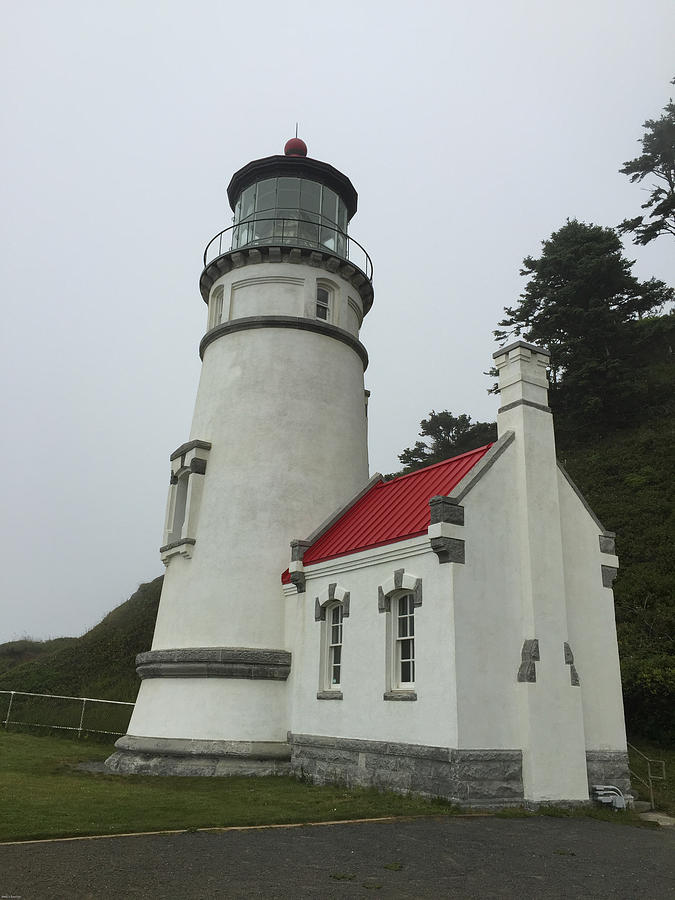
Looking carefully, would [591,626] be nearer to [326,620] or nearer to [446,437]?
[326,620]

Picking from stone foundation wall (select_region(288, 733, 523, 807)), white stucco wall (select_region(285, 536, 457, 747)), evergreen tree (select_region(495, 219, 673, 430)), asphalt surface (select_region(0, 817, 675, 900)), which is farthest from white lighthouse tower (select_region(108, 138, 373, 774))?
evergreen tree (select_region(495, 219, 673, 430))

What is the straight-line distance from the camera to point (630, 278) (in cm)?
3772

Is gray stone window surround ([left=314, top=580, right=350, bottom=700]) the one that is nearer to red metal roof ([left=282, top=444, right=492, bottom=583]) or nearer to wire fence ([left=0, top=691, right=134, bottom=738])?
red metal roof ([left=282, top=444, right=492, bottom=583])

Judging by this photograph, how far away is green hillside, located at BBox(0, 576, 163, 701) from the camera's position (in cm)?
2870

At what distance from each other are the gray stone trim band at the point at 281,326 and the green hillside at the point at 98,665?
16.1 meters

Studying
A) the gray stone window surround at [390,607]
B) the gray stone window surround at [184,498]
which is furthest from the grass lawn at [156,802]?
the gray stone window surround at [184,498]

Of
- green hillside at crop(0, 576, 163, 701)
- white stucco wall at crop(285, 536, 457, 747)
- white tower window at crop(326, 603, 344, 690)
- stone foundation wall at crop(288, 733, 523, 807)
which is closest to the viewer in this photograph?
stone foundation wall at crop(288, 733, 523, 807)

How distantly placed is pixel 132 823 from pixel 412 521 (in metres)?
6.62

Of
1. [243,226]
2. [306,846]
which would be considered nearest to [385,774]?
[306,846]

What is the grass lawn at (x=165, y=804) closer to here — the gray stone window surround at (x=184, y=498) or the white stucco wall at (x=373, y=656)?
the white stucco wall at (x=373, y=656)

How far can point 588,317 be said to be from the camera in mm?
36844

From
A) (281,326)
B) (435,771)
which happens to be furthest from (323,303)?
(435,771)

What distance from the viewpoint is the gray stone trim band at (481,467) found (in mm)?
12180

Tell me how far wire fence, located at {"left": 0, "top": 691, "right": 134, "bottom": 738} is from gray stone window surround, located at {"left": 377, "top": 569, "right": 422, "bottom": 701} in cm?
1140
